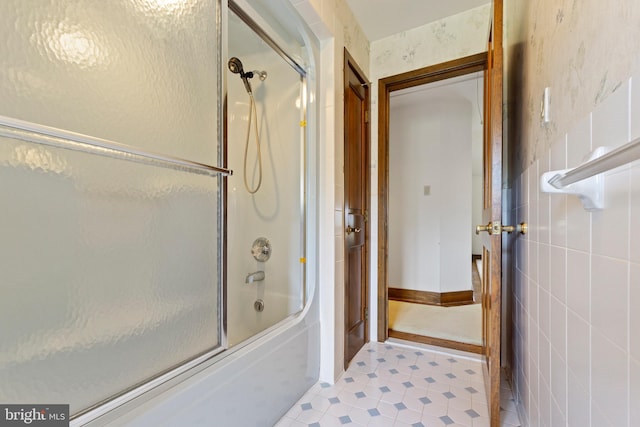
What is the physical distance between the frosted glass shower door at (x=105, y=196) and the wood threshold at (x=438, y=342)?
5.54 feet

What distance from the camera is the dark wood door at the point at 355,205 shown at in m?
1.92

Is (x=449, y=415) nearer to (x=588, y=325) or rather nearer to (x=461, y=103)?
(x=588, y=325)

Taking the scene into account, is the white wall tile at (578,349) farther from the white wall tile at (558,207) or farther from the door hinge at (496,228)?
the door hinge at (496,228)

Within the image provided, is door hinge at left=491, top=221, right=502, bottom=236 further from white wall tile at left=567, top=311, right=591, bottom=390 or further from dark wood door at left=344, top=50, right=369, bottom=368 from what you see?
dark wood door at left=344, top=50, right=369, bottom=368

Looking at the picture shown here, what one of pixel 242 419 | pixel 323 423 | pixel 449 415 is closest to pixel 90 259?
pixel 242 419

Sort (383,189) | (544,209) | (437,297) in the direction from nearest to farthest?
(544,209) < (383,189) < (437,297)

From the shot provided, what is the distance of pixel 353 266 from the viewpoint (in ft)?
6.75

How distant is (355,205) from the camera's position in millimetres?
2105

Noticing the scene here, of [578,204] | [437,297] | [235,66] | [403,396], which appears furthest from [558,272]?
[437,297]

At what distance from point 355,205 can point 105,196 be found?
5.08ft

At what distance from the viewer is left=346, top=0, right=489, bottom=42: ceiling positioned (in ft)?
6.21

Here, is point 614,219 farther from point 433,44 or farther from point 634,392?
point 433,44

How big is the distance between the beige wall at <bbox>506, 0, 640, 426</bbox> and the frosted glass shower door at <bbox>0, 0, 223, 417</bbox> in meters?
1.19

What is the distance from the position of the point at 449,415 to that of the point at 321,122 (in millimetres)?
1759
